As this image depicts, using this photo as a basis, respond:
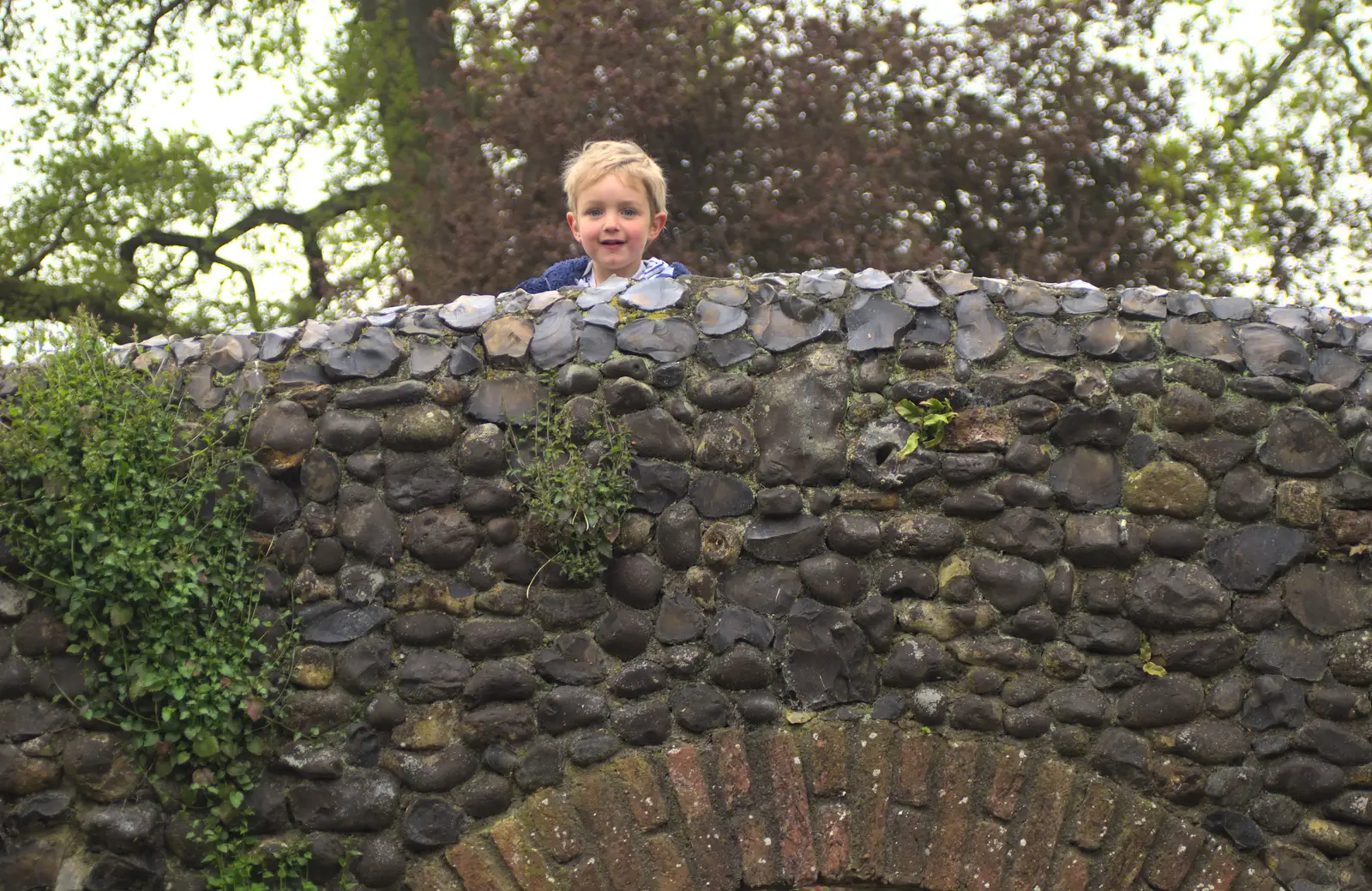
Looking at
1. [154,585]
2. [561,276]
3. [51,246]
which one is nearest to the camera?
[154,585]

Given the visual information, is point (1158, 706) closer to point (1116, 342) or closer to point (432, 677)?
point (1116, 342)

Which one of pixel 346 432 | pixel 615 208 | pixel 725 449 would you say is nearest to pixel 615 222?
pixel 615 208

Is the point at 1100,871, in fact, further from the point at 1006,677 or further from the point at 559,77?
the point at 559,77

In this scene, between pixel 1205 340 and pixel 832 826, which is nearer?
pixel 832 826

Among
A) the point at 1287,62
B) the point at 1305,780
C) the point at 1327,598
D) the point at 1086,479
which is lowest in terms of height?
the point at 1305,780

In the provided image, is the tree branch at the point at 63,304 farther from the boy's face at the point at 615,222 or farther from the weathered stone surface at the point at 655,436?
the weathered stone surface at the point at 655,436

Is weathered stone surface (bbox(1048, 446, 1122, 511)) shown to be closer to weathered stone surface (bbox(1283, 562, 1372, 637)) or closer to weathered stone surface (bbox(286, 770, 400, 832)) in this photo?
weathered stone surface (bbox(1283, 562, 1372, 637))

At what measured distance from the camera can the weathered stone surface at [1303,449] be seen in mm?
3870

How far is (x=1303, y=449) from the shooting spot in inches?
153

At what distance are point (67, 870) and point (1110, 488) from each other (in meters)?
2.91

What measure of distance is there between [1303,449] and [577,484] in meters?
2.00

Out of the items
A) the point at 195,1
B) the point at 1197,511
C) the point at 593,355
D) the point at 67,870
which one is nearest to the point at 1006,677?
the point at 1197,511

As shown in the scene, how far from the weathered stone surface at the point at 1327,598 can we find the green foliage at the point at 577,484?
1836 mm

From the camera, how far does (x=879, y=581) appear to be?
12.3 ft
